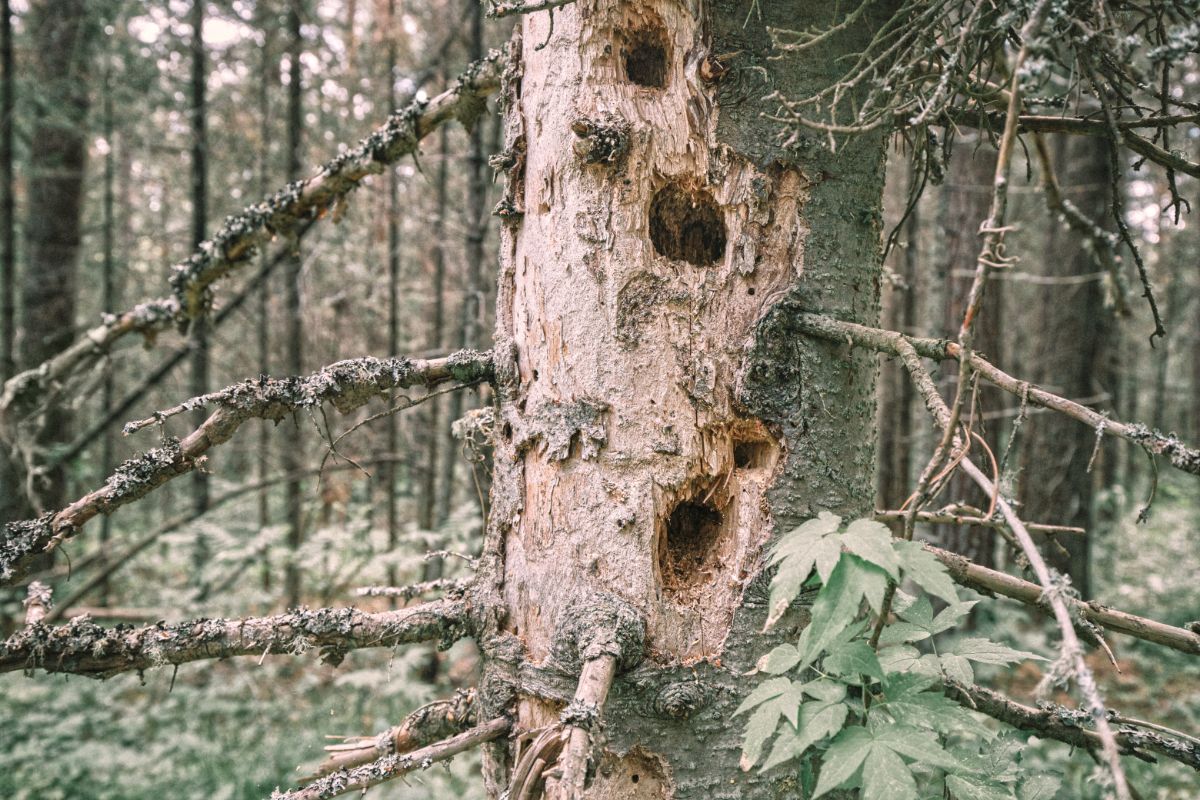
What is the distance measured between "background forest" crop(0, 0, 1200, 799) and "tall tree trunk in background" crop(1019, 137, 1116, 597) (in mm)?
26

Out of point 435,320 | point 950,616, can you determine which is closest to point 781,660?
point 950,616

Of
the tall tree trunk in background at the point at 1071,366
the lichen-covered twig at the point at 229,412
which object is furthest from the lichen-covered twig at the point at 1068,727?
the tall tree trunk in background at the point at 1071,366

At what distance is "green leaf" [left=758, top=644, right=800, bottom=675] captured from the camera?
4.70ft

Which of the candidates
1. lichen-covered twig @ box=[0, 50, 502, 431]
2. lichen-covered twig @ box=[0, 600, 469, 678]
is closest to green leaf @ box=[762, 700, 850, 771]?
lichen-covered twig @ box=[0, 600, 469, 678]

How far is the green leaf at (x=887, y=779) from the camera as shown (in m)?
1.23

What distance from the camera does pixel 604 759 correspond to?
1.68 meters

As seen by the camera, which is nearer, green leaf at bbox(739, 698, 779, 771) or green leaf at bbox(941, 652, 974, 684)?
green leaf at bbox(739, 698, 779, 771)

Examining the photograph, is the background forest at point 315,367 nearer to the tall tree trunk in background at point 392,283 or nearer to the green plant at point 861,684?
the tall tree trunk in background at point 392,283

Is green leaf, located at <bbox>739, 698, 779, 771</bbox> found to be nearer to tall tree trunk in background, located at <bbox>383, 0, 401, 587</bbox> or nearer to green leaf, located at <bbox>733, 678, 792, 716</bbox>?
green leaf, located at <bbox>733, 678, 792, 716</bbox>

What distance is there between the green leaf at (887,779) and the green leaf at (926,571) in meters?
0.29

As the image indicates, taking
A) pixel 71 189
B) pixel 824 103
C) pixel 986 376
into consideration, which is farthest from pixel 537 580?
pixel 71 189

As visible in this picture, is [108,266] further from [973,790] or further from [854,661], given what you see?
[973,790]

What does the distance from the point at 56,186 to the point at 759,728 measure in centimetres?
995

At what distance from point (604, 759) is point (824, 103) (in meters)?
1.68
